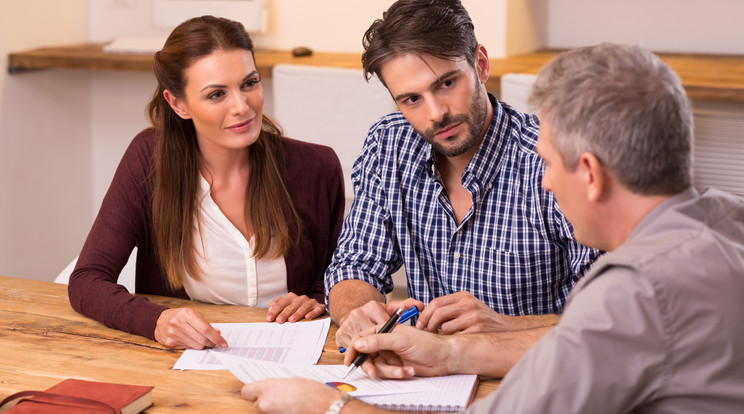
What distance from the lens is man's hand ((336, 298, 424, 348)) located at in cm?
151

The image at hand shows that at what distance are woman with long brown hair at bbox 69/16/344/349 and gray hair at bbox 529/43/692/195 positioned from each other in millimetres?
1055

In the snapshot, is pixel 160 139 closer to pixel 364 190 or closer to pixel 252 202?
pixel 252 202

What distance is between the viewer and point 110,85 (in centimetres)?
392

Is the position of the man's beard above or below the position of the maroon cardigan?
above

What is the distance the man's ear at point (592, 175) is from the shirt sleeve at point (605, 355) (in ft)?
0.36

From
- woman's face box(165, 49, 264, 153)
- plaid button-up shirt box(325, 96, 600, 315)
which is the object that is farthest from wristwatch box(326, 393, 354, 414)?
woman's face box(165, 49, 264, 153)

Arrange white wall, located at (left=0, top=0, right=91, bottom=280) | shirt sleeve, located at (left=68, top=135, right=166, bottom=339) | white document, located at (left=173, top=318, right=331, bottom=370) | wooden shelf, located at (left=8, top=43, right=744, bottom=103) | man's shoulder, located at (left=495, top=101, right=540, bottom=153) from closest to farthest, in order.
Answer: white document, located at (left=173, top=318, right=331, bottom=370) → shirt sleeve, located at (left=68, top=135, right=166, bottom=339) → man's shoulder, located at (left=495, top=101, right=540, bottom=153) → wooden shelf, located at (left=8, top=43, right=744, bottom=103) → white wall, located at (left=0, top=0, right=91, bottom=280)

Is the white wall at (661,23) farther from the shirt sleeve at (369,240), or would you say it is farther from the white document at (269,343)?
the white document at (269,343)

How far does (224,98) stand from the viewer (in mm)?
1982

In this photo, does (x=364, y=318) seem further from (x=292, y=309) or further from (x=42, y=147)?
(x=42, y=147)

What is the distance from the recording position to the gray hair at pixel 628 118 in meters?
0.99

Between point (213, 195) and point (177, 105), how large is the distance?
0.23 m

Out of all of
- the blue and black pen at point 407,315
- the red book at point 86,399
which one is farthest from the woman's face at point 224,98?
the red book at point 86,399

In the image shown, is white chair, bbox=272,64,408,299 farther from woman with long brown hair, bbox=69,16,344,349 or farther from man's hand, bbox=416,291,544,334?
man's hand, bbox=416,291,544,334
